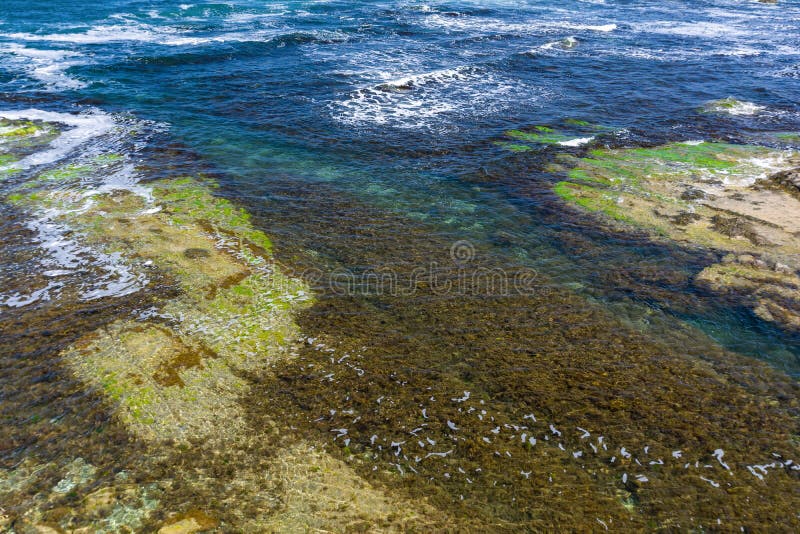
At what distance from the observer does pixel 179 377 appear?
1051 centimetres

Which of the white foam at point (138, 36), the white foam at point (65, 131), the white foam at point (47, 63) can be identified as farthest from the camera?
the white foam at point (138, 36)

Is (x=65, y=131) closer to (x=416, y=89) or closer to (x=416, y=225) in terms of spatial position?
(x=416, y=225)

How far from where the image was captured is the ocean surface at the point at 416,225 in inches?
372

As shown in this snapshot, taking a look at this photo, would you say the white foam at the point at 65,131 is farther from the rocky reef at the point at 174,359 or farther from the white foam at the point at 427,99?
the white foam at the point at 427,99

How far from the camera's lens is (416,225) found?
54.6 feet

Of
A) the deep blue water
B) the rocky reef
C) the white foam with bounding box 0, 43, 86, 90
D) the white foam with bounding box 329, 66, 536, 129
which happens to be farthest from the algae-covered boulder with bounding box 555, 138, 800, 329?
the white foam with bounding box 0, 43, 86, 90

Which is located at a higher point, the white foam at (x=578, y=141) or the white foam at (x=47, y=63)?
the white foam at (x=47, y=63)

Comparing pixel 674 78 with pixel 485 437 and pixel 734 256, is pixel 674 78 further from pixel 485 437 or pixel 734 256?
pixel 485 437

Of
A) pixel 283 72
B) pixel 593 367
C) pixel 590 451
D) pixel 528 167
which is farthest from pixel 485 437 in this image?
pixel 283 72

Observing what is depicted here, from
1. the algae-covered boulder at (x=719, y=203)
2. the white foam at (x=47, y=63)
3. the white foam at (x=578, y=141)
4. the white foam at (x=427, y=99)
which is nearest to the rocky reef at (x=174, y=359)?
the white foam at (x=427, y=99)

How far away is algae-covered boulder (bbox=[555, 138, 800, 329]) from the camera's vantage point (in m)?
13.9

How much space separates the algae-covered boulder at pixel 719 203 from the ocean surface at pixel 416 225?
2.94 ft

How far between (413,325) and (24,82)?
96.9ft

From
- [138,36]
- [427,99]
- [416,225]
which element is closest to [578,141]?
[427,99]
